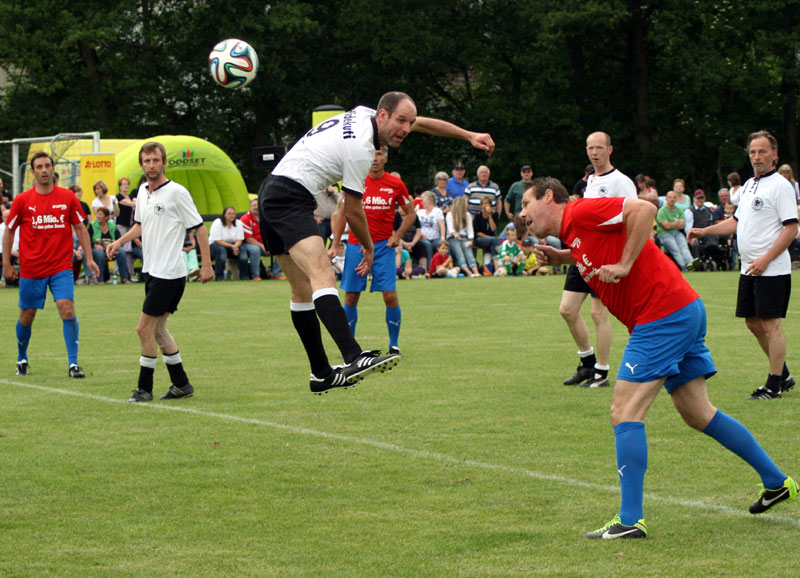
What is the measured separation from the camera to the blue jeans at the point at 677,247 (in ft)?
84.6

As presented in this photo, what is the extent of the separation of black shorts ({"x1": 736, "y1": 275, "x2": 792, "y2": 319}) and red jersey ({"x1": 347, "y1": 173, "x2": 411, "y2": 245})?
14.3 ft

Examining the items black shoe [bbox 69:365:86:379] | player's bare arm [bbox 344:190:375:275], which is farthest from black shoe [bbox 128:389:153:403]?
player's bare arm [bbox 344:190:375:275]

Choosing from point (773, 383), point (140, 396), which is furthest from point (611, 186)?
point (140, 396)

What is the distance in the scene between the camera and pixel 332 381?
265 inches

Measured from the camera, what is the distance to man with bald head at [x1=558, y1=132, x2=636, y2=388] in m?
9.51

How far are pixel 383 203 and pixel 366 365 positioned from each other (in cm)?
640

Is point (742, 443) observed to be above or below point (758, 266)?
below

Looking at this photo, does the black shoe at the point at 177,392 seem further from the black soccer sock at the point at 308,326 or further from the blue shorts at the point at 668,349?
the blue shorts at the point at 668,349

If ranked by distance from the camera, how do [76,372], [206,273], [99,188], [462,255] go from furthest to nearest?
[462,255], [99,188], [76,372], [206,273]

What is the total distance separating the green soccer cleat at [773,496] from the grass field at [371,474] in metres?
0.08

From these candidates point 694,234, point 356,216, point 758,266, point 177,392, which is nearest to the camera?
point 356,216

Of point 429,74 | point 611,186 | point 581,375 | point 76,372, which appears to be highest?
point 429,74

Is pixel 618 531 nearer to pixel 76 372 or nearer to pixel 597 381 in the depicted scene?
pixel 597 381

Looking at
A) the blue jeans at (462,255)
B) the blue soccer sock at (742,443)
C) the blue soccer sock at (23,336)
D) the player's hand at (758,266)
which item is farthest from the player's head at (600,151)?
the blue jeans at (462,255)
